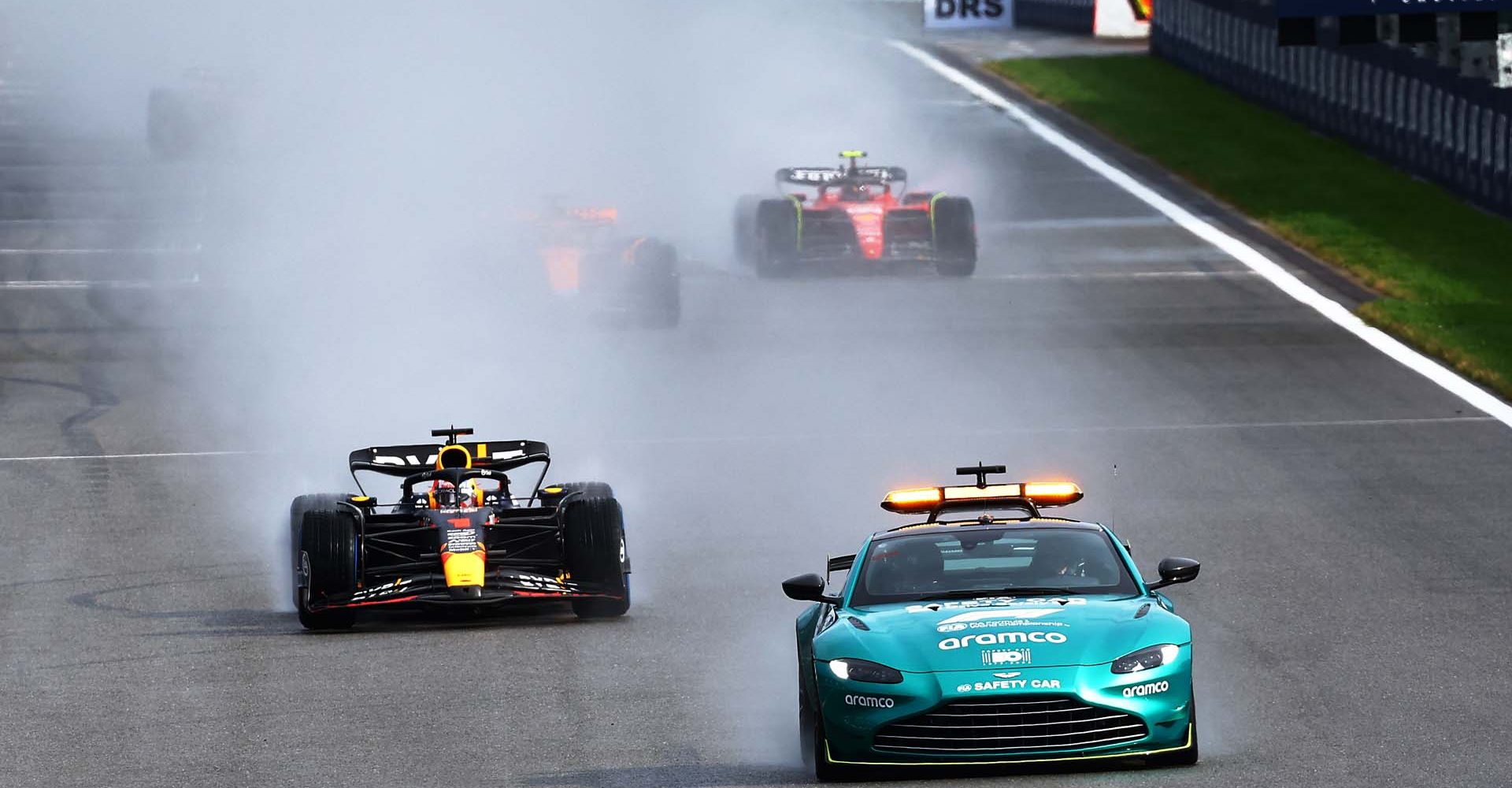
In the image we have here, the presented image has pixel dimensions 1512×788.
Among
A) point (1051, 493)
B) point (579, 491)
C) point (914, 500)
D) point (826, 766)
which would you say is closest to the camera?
point (826, 766)

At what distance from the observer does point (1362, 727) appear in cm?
1246

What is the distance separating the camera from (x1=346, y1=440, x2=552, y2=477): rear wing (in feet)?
55.8

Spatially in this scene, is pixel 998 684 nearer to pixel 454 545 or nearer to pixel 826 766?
pixel 826 766

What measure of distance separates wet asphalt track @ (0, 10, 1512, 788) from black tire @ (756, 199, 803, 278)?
351 millimetres

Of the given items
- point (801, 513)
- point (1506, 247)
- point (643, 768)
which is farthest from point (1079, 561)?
point (1506, 247)

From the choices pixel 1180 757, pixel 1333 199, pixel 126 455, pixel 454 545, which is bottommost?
pixel 126 455

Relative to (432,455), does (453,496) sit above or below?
below

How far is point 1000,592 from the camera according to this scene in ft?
39.1

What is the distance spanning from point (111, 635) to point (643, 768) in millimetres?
5520

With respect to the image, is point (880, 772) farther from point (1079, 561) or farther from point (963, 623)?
point (1079, 561)

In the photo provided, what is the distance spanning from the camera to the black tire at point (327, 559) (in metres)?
15.9

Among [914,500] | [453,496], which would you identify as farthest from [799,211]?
[914,500]

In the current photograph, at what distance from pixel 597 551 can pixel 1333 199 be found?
23.6 meters

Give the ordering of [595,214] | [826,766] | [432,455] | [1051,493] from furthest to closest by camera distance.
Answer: [595,214]
[432,455]
[1051,493]
[826,766]
